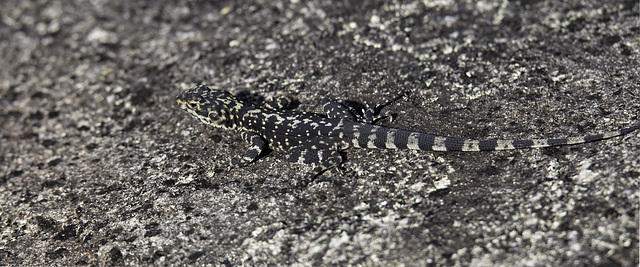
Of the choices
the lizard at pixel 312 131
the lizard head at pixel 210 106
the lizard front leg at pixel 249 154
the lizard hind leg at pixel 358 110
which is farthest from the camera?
the lizard head at pixel 210 106

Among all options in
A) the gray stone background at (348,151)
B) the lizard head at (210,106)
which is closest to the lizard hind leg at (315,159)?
the gray stone background at (348,151)

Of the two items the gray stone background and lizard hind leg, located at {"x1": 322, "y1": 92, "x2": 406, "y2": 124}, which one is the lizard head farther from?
lizard hind leg, located at {"x1": 322, "y1": 92, "x2": 406, "y2": 124}

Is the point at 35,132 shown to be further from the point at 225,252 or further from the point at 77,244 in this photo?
the point at 225,252

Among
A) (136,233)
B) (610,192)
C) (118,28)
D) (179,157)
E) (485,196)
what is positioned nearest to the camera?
(610,192)

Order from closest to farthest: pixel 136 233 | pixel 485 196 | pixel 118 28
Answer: pixel 485 196, pixel 136 233, pixel 118 28

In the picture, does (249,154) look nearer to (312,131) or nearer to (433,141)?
(312,131)

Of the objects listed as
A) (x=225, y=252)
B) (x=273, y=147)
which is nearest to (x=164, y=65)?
(x=273, y=147)

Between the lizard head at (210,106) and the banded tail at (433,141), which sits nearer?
the banded tail at (433,141)

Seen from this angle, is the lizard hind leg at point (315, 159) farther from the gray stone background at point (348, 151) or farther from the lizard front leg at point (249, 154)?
the lizard front leg at point (249, 154)
